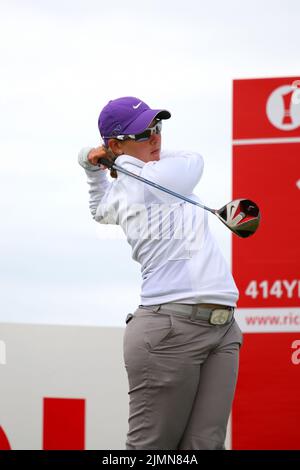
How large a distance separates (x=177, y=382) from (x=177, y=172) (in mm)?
410

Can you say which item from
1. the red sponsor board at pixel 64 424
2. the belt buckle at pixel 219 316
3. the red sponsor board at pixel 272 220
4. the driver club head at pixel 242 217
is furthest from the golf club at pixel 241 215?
the red sponsor board at pixel 64 424

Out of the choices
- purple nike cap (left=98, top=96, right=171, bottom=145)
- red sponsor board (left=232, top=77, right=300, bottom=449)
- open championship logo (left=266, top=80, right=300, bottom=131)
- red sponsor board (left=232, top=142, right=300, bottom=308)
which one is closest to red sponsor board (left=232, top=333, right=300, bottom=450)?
red sponsor board (left=232, top=77, right=300, bottom=449)

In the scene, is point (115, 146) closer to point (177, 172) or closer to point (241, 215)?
point (177, 172)

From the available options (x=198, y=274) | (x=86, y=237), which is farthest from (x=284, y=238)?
(x=198, y=274)

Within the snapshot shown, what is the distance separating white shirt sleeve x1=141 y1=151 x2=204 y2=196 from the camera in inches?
65.9

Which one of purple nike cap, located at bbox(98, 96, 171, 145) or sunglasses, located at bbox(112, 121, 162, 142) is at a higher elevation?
purple nike cap, located at bbox(98, 96, 171, 145)

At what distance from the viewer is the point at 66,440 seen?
240 centimetres

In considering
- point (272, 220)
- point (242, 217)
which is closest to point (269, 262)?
point (272, 220)

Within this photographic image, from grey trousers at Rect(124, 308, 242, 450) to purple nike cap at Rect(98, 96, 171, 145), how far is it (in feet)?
1.24

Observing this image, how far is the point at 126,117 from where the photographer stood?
1.75m

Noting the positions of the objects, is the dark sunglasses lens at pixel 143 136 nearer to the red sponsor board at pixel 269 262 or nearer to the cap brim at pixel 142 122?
the cap brim at pixel 142 122

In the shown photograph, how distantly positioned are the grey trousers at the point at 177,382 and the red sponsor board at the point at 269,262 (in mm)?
620

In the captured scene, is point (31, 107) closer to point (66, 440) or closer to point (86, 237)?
point (86, 237)

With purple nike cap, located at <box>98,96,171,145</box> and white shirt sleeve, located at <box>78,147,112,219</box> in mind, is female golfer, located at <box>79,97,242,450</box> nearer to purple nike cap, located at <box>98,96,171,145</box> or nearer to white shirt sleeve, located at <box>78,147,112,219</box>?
purple nike cap, located at <box>98,96,171,145</box>
